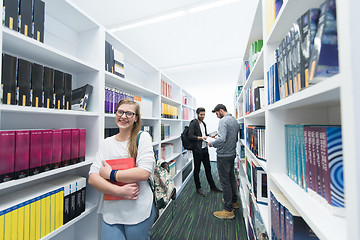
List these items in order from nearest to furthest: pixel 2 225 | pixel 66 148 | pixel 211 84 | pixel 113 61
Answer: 1. pixel 2 225
2. pixel 66 148
3. pixel 113 61
4. pixel 211 84

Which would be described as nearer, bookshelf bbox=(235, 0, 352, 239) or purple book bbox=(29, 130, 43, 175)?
bookshelf bbox=(235, 0, 352, 239)

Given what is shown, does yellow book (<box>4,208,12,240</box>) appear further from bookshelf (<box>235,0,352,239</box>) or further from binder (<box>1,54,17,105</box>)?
bookshelf (<box>235,0,352,239</box>)

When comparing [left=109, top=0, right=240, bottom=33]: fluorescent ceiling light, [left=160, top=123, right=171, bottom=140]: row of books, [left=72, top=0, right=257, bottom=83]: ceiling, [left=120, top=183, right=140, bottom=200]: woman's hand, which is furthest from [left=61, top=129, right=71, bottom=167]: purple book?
[left=109, top=0, right=240, bottom=33]: fluorescent ceiling light

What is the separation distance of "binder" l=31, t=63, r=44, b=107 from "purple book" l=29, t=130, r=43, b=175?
0.65 ft

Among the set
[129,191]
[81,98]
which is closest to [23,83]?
[81,98]

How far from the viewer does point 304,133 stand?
25.3 inches

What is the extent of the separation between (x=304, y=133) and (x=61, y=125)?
1.79 metres

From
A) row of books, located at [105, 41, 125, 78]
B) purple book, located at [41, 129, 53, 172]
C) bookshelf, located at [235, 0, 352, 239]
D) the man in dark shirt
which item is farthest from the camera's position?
the man in dark shirt

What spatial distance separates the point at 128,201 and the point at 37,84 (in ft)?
3.35

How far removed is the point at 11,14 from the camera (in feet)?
2.83

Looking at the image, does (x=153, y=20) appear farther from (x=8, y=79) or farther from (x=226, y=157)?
(x=226, y=157)

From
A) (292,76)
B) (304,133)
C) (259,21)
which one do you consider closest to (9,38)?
(292,76)

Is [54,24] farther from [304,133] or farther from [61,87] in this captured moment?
[304,133]

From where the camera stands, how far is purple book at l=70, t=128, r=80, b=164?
1.20m
